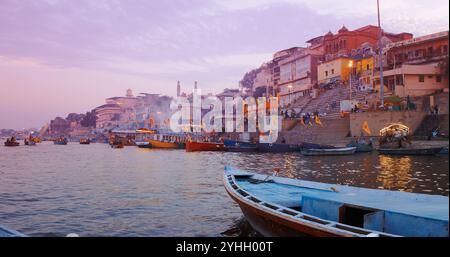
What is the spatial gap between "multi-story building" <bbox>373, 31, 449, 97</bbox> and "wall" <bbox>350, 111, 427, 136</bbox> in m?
5.96

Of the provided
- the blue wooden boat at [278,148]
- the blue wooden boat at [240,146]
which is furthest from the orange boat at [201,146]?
the blue wooden boat at [278,148]

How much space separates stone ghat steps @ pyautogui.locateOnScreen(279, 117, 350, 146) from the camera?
1690 inches

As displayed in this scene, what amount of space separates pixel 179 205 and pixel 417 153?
24.9 meters

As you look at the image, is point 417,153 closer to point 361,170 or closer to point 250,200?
point 361,170

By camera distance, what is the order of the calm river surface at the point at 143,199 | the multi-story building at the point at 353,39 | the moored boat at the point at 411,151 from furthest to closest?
the multi-story building at the point at 353,39, the moored boat at the point at 411,151, the calm river surface at the point at 143,199

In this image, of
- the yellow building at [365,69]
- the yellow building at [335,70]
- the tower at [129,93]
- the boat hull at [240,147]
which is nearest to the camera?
the boat hull at [240,147]

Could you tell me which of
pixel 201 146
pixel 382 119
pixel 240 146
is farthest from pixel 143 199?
pixel 201 146

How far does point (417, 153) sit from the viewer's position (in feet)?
102

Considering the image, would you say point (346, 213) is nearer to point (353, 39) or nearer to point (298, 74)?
point (353, 39)

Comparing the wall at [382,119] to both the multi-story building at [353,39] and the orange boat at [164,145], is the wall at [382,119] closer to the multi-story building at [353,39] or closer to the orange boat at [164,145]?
the multi-story building at [353,39]

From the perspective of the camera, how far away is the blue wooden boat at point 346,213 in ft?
18.0

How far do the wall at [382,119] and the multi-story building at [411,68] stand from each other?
19.5 ft

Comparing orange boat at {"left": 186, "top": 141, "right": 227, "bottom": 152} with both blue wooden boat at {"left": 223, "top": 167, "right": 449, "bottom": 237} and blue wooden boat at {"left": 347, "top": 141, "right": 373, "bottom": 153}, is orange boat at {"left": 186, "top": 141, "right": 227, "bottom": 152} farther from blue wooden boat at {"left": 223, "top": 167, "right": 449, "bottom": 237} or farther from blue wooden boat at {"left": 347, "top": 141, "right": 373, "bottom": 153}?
blue wooden boat at {"left": 223, "top": 167, "right": 449, "bottom": 237}
